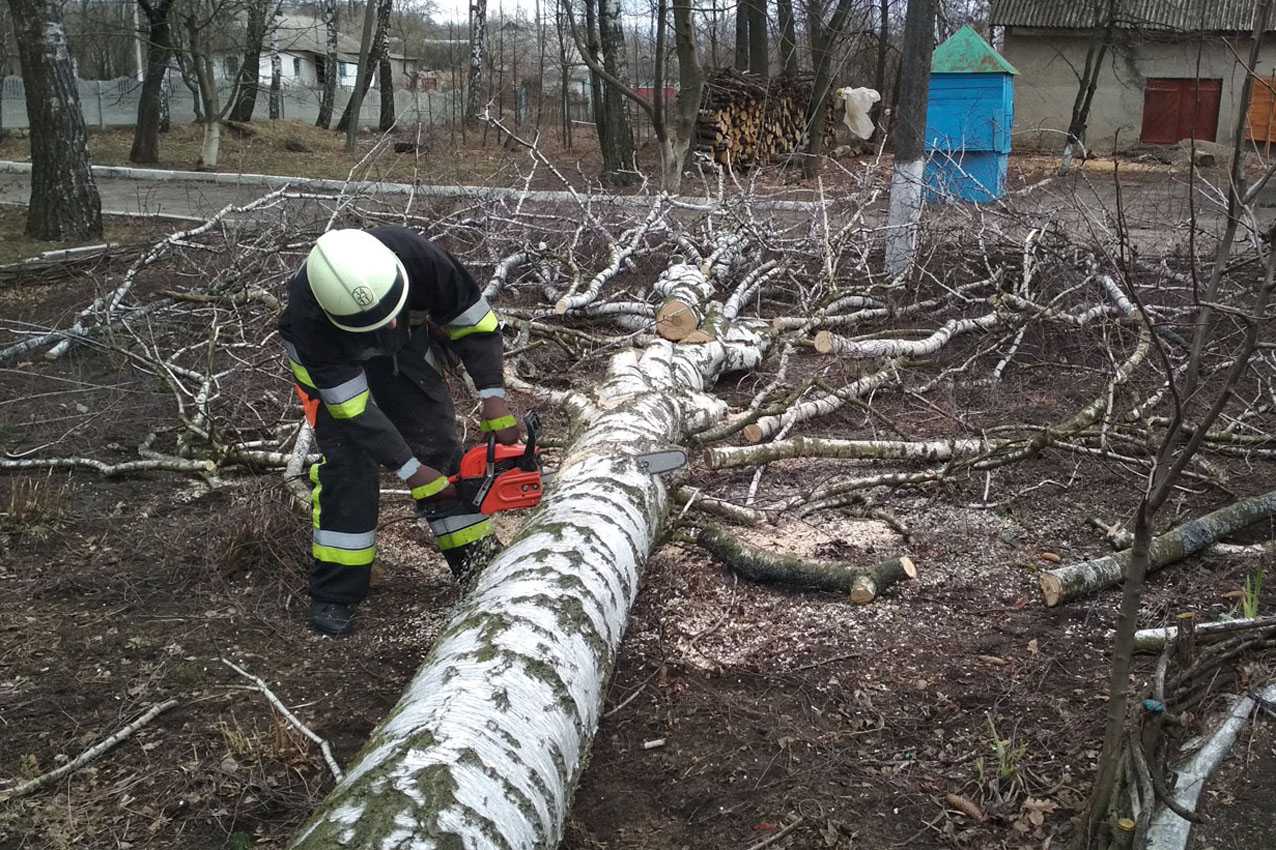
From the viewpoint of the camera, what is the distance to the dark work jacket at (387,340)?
10.8ft

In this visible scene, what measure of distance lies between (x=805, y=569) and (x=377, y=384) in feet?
5.88

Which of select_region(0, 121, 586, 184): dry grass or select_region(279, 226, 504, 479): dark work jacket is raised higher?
select_region(0, 121, 586, 184): dry grass

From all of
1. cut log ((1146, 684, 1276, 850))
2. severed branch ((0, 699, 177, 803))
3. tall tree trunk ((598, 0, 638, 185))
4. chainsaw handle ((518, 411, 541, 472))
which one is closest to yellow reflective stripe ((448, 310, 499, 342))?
chainsaw handle ((518, 411, 541, 472))

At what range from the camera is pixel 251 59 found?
21.5 meters

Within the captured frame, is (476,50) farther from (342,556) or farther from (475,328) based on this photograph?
(342,556)

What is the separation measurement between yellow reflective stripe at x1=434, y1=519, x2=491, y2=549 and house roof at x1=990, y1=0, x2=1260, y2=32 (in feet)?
68.2

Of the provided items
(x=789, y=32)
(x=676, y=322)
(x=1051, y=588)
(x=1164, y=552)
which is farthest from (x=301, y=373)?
(x=789, y=32)

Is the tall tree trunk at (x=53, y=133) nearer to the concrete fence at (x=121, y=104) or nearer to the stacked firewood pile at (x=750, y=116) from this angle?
the stacked firewood pile at (x=750, y=116)

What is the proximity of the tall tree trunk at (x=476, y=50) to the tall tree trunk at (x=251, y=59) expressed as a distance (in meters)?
5.14

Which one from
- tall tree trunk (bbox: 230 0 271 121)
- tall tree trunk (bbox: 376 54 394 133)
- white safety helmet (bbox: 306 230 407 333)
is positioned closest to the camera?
white safety helmet (bbox: 306 230 407 333)

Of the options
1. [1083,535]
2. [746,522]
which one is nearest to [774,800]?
[746,522]

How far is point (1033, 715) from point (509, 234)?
572cm

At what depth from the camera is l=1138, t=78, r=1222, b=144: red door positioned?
20.2 meters

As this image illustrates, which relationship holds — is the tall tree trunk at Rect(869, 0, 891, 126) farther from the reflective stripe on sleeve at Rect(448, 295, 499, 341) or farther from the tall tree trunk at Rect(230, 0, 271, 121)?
the reflective stripe on sleeve at Rect(448, 295, 499, 341)
